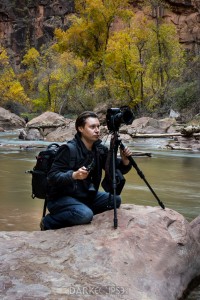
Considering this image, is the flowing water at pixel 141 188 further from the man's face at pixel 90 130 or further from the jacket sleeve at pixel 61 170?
the man's face at pixel 90 130

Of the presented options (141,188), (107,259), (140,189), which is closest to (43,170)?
(107,259)

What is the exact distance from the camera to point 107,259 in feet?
9.22

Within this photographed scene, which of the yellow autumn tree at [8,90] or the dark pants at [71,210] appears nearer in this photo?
the dark pants at [71,210]

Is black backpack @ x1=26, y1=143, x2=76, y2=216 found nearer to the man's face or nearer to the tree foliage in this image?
the man's face

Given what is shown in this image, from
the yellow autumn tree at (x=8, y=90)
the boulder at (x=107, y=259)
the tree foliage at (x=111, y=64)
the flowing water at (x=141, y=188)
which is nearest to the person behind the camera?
the boulder at (x=107, y=259)

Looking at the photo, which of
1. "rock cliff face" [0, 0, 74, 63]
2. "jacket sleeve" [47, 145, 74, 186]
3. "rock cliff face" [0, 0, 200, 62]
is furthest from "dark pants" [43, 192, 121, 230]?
"rock cliff face" [0, 0, 74, 63]

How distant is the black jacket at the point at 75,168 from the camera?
3355mm

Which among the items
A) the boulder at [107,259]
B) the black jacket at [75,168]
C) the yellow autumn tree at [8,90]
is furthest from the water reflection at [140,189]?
the yellow autumn tree at [8,90]

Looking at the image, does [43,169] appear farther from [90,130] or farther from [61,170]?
[90,130]

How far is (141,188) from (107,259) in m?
4.63

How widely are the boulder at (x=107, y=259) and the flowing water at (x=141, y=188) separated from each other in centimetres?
29

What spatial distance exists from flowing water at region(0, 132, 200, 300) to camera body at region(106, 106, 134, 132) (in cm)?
141

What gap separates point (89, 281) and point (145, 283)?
14.4 inches

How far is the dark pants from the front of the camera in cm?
340
